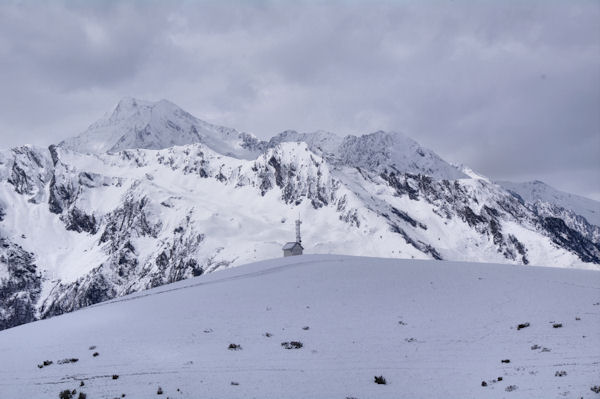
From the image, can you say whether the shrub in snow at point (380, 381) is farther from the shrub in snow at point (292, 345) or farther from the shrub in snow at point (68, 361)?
the shrub in snow at point (68, 361)

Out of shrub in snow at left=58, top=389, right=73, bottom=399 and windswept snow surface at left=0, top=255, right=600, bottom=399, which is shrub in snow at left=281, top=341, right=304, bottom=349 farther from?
shrub in snow at left=58, top=389, right=73, bottom=399

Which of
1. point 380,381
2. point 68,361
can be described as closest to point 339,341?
point 380,381

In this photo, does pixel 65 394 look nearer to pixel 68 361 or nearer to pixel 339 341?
pixel 68 361

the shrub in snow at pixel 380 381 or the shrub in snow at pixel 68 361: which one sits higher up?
the shrub in snow at pixel 68 361

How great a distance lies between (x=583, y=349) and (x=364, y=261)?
25.1 meters

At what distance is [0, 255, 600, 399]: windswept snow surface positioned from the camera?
1986cm

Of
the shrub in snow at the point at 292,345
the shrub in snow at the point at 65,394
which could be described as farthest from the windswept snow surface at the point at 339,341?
the shrub in snow at the point at 65,394

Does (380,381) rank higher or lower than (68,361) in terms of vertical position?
lower

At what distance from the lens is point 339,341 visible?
979 inches

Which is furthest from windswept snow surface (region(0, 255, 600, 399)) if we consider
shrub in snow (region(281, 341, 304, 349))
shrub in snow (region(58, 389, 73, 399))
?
shrub in snow (region(58, 389, 73, 399))

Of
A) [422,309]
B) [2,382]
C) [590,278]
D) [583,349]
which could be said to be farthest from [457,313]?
[2,382]

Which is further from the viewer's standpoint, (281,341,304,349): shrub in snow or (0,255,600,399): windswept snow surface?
(281,341,304,349): shrub in snow

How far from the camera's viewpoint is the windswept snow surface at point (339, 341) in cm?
1986

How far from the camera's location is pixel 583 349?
21.7 meters
